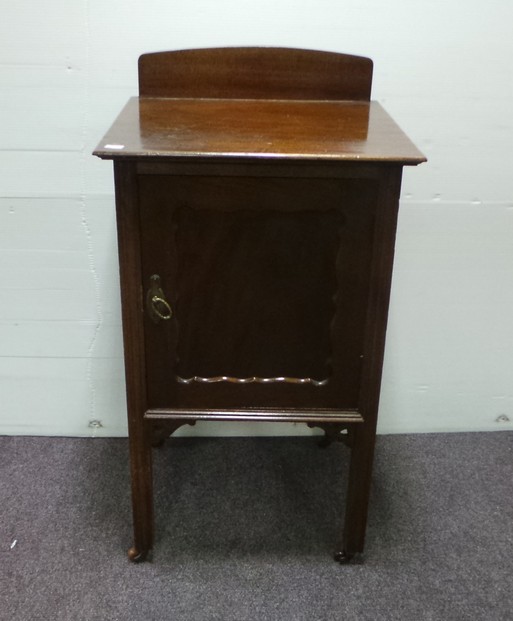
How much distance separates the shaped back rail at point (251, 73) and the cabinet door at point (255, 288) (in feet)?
1.23

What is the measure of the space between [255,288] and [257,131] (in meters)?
0.24

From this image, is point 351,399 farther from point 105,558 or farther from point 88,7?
point 88,7

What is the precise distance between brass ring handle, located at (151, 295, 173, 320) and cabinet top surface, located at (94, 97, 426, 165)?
0.79ft

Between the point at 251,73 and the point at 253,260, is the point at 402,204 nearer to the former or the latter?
the point at 251,73

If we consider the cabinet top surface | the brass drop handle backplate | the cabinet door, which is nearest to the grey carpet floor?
the cabinet door

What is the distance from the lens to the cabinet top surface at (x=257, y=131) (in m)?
0.97

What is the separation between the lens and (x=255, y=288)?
3.69ft

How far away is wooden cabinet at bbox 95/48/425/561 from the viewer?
1.03m

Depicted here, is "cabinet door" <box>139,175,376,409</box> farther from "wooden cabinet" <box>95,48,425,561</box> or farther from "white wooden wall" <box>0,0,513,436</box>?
"white wooden wall" <box>0,0,513,436</box>

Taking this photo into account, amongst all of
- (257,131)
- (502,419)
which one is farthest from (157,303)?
(502,419)

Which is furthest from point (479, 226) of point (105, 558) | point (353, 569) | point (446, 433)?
point (105, 558)

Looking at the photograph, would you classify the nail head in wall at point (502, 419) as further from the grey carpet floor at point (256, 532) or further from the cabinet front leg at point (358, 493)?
the cabinet front leg at point (358, 493)

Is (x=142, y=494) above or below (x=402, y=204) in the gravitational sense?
below

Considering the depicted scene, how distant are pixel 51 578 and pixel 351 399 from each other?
65 centimetres
